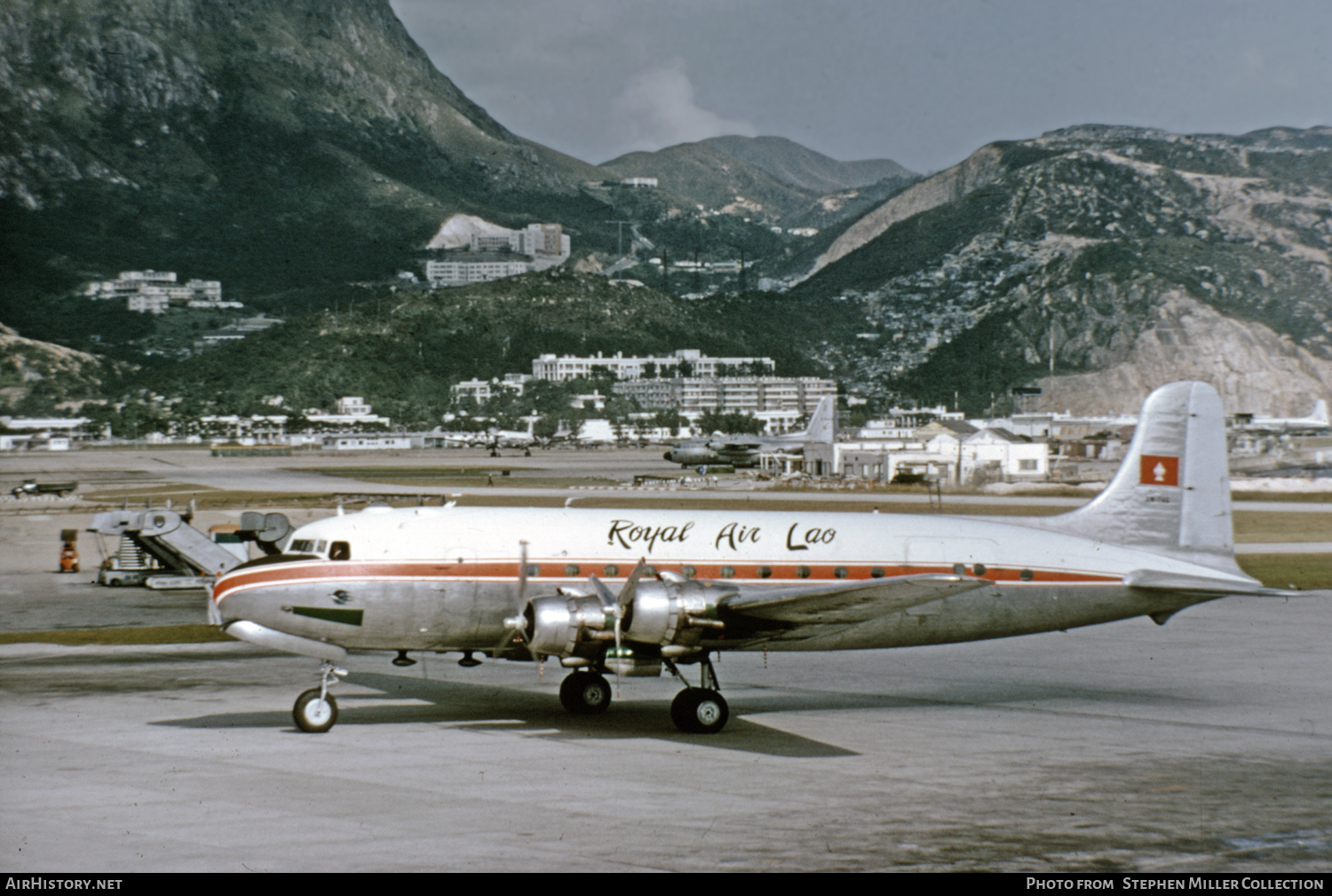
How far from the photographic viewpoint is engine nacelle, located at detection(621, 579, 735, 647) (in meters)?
19.7

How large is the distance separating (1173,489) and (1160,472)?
0.48 m

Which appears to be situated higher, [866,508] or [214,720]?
[866,508]

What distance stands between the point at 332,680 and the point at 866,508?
52814 millimetres

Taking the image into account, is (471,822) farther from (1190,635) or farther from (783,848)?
(1190,635)

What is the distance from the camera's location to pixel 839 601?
20500mm

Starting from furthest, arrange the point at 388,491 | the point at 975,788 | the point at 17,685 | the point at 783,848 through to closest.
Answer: the point at 388,491
the point at 17,685
the point at 975,788
the point at 783,848

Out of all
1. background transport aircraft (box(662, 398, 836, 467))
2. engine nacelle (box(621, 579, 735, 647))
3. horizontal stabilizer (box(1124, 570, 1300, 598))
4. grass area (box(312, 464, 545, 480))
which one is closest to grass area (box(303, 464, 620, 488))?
grass area (box(312, 464, 545, 480))

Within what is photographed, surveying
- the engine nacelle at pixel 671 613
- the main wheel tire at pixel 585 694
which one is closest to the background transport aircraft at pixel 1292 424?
the main wheel tire at pixel 585 694

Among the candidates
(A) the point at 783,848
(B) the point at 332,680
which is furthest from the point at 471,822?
(B) the point at 332,680

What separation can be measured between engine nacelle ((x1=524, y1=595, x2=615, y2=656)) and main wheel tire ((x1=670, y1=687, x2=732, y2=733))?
245 centimetres

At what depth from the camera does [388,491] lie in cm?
8919

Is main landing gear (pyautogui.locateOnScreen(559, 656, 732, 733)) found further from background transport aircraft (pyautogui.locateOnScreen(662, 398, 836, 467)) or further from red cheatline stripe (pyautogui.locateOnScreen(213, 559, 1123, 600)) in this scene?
background transport aircraft (pyautogui.locateOnScreen(662, 398, 836, 467))

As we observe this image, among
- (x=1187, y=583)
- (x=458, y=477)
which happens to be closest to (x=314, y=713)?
(x=1187, y=583)

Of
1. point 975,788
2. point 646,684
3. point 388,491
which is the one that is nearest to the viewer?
point 975,788
